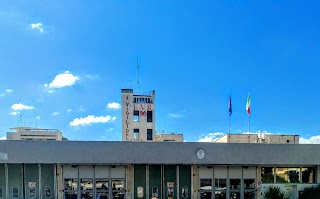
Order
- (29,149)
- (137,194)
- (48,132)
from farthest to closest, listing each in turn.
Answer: (48,132) → (137,194) → (29,149)

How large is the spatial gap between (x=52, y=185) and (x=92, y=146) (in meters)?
3.77

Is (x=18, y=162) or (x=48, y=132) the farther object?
(x=48, y=132)

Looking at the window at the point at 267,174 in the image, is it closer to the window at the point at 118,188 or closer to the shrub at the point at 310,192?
the shrub at the point at 310,192

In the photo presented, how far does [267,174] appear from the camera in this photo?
2381 cm

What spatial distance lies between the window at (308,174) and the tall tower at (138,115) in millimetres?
28958

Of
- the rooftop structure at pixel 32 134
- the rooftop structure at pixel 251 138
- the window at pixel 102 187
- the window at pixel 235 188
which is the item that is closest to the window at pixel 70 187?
the window at pixel 102 187

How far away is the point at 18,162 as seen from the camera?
21266mm

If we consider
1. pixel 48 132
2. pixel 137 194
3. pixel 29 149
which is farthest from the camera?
pixel 48 132

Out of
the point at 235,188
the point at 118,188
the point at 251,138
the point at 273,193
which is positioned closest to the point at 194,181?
the point at 235,188

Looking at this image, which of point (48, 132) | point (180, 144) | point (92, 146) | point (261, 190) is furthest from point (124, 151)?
point (48, 132)

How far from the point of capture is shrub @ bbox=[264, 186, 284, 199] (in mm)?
23172

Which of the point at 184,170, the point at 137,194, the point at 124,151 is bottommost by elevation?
the point at 137,194

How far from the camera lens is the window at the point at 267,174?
23734 mm

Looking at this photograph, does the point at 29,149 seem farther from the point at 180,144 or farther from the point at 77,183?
the point at 180,144
